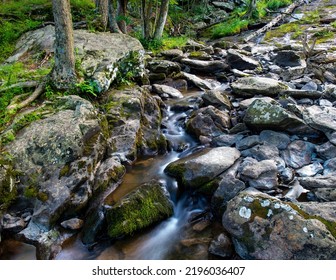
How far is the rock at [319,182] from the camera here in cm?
459

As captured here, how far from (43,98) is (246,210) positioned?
5440mm

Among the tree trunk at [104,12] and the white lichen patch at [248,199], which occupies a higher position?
the tree trunk at [104,12]

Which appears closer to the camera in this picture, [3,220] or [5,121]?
[3,220]

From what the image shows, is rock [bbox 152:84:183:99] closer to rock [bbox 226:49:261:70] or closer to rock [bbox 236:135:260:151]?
rock [bbox 236:135:260:151]

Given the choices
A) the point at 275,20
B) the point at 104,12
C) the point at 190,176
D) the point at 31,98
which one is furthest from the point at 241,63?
the point at 275,20

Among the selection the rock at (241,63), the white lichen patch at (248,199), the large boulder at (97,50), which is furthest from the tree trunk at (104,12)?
the white lichen patch at (248,199)

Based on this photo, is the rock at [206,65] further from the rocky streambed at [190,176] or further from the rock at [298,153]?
the rock at [298,153]

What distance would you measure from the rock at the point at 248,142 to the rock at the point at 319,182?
1380mm

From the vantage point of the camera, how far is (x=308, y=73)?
10281mm

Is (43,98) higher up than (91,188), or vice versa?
(43,98)

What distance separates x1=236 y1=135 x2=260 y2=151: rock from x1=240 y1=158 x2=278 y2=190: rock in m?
1.05

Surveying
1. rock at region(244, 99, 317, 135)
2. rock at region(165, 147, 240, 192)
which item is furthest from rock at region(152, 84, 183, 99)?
rock at region(165, 147, 240, 192)
